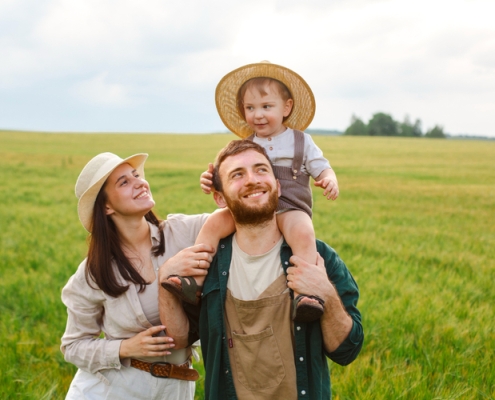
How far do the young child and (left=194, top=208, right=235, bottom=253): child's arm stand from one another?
0.22 m

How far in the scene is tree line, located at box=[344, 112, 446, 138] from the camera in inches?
4028

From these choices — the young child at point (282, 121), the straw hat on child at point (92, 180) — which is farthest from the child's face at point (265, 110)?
the straw hat on child at point (92, 180)

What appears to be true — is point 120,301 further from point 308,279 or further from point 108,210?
point 308,279

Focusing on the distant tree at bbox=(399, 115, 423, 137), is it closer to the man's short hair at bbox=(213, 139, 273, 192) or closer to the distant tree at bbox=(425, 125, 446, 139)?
the distant tree at bbox=(425, 125, 446, 139)

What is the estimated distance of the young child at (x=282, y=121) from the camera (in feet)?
10.5

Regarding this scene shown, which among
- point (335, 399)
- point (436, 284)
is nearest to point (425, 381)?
point (335, 399)

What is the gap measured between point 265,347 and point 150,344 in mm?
750

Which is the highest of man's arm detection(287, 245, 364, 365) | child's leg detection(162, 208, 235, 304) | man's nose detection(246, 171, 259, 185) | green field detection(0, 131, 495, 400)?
man's nose detection(246, 171, 259, 185)

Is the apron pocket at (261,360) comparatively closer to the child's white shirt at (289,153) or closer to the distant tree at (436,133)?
the child's white shirt at (289,153)

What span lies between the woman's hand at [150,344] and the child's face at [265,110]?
1.44 metres

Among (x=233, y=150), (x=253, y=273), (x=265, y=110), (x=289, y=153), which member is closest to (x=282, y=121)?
(x=265, y=110)

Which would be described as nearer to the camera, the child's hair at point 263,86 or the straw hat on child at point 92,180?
the straw hat on child at point 92,180

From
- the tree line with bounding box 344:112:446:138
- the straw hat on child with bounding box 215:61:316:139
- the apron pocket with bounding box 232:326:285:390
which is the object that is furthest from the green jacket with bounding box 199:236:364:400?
the tree line with bounding box 344:112:446:138

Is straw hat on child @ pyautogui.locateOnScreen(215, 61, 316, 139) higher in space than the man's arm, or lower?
higher
